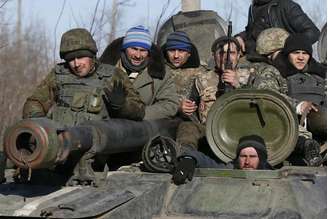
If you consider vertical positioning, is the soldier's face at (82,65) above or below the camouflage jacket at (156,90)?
above

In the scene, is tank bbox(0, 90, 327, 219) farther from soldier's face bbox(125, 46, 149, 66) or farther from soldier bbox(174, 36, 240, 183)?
soldier's face bbox(125, 46, 149, 66)

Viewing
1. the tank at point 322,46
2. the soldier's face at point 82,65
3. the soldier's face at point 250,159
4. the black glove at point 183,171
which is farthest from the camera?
the tank at point 322,46

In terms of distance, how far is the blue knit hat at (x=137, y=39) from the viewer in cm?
848

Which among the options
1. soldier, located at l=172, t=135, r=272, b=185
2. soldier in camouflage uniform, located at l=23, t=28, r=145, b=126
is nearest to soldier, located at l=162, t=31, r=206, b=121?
soldier in camouflage uniform, located at l=23, t=28, r=145, b=126

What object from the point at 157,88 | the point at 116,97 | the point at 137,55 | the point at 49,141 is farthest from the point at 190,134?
the point at 49,141

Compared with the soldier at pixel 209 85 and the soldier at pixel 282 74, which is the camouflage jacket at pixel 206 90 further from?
the soldier at pixel 282 74

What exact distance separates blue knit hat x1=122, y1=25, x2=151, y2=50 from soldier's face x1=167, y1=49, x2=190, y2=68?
50cm

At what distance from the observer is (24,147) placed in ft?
18.9

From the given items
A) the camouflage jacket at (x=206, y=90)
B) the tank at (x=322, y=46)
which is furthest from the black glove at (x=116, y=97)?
the tank at (x=322, y=46)

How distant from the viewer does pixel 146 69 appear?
331 inches

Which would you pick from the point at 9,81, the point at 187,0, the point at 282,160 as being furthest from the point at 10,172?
the point at 9,81

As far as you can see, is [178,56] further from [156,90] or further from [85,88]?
[85,88]

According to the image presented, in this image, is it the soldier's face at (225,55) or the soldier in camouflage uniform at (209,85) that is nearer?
the soldier in camouflage uniform at (209,85)

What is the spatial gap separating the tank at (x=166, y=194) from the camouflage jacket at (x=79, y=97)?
0.48m
